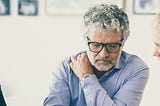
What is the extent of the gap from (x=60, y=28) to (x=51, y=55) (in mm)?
262

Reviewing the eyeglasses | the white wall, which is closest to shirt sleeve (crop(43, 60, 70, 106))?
the eyeglasses

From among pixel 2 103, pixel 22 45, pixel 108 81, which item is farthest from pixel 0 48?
pixel 108 81

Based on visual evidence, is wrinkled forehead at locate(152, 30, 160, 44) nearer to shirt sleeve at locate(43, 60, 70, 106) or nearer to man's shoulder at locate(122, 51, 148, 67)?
man's shoulder at locate(122, 51, 148, 67)

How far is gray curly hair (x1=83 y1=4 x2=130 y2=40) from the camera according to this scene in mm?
1537

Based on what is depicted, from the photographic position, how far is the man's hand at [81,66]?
5.48 ft

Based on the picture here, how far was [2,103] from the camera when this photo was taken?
69.8 inches

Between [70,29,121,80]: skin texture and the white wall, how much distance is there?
52.6 inches

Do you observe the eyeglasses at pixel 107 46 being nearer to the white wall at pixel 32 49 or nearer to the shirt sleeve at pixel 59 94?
the shirt sleeve at pixel 59 94

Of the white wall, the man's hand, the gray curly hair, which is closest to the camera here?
the gray curly hair

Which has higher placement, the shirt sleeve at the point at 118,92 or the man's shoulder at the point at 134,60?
the man's shoulder at the point at 134,60

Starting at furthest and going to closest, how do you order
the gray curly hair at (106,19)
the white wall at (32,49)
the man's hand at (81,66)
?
the white wall at (32,49) → the man's hand at (81,66) → the gray curly hair at (106,19)

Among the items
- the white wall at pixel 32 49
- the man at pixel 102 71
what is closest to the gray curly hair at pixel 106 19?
the man at pixel 102 71

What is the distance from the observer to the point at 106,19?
1542 millimetres

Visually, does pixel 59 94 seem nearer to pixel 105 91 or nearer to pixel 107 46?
pixel 105 91
